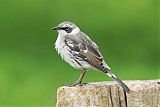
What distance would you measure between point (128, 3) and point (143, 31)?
107cm

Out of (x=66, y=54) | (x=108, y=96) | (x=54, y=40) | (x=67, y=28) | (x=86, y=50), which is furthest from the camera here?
(x=54, y=40)

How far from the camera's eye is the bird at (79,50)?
9344 millimetres

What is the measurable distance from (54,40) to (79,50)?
660 centimetres

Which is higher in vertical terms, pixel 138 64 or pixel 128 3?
pixel 128 3

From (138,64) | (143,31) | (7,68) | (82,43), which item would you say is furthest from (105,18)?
(82,43)

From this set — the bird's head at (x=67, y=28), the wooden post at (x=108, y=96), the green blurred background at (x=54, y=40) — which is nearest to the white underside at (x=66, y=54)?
the bird's head at (x=67, y=28)

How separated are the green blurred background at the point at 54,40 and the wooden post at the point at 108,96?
15.1 feet

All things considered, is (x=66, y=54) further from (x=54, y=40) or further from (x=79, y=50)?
(x=54, y=40)

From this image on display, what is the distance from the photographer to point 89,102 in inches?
321

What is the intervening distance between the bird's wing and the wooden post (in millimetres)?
1045

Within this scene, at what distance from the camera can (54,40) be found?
1612 cm

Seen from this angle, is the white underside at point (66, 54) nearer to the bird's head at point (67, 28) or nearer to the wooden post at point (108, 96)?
the bird's head at point (67, 28)

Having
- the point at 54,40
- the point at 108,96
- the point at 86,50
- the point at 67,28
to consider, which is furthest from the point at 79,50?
the point at 54,40

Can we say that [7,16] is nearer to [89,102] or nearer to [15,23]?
[15,23]
